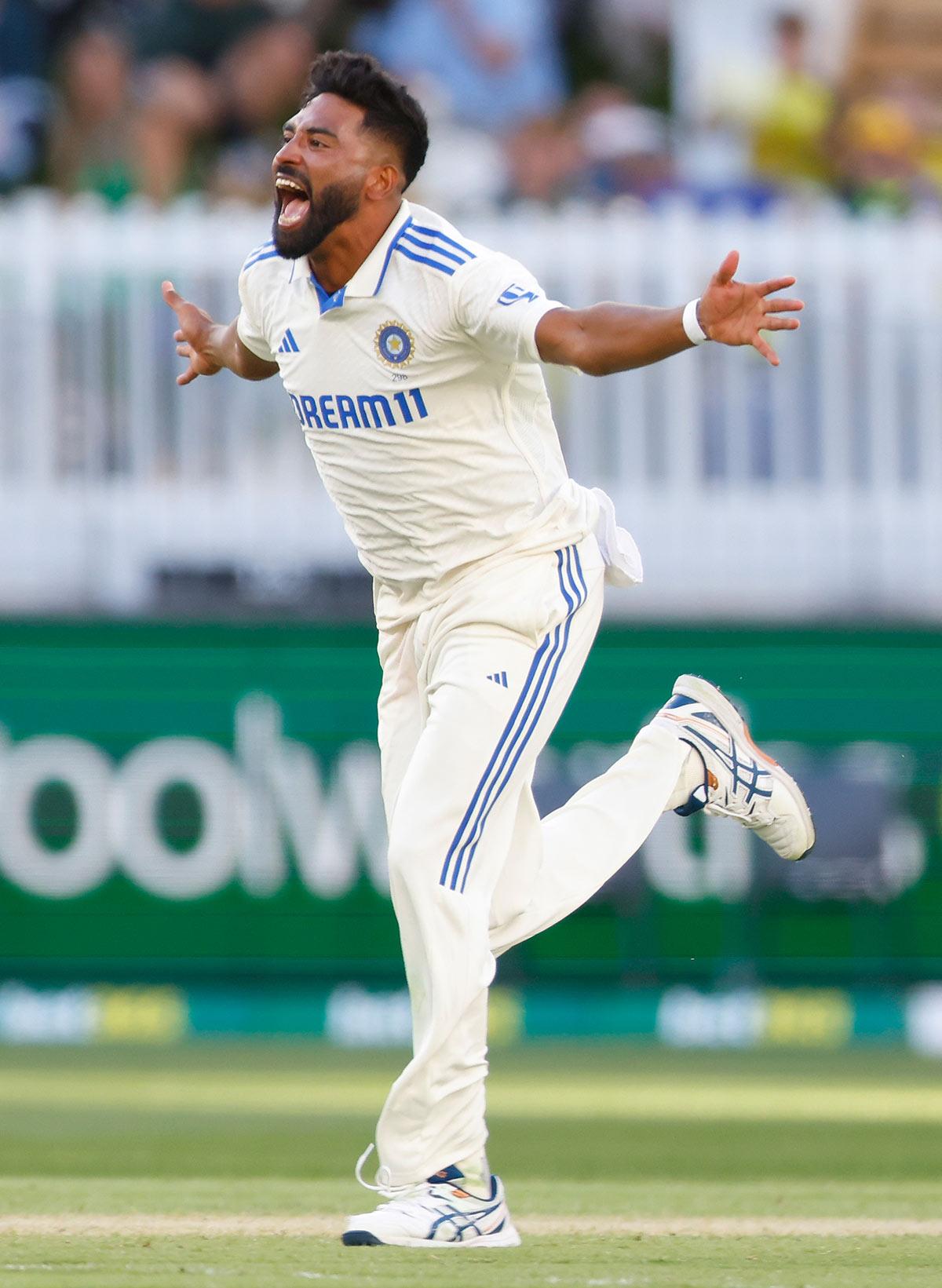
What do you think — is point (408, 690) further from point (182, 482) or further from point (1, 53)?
point (1, 53)

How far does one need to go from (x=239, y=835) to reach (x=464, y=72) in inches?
166

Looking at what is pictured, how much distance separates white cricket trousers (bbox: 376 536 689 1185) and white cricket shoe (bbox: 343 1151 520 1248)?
4 centimetres

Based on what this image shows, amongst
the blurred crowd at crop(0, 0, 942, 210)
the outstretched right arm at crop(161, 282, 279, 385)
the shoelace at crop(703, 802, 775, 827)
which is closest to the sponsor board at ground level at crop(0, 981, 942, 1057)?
the blurred crowd at crop(0, 0, 942, 210)

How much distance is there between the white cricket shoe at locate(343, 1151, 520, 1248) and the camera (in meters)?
4.89

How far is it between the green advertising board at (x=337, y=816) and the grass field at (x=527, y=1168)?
0.42m

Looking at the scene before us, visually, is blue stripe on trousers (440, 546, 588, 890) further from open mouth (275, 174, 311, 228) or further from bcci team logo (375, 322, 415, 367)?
open mouth (275, 174, 311, 228)

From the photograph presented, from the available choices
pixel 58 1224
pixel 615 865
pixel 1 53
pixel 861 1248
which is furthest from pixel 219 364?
pixel 1 53

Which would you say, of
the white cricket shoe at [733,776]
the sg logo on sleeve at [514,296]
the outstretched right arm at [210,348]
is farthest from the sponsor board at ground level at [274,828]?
the sg logo on sleeve at [514,296]

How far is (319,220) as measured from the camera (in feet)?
16.5

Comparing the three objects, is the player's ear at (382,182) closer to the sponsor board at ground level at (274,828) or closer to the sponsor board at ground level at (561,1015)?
the sponsor board at ground level at (274,828)

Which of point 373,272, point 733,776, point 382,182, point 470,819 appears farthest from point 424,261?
point 733,776

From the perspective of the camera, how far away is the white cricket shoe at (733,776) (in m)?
5.91

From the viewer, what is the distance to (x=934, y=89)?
1310 centimetres

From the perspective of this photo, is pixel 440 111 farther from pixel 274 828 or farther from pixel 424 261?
pixel 424 261
